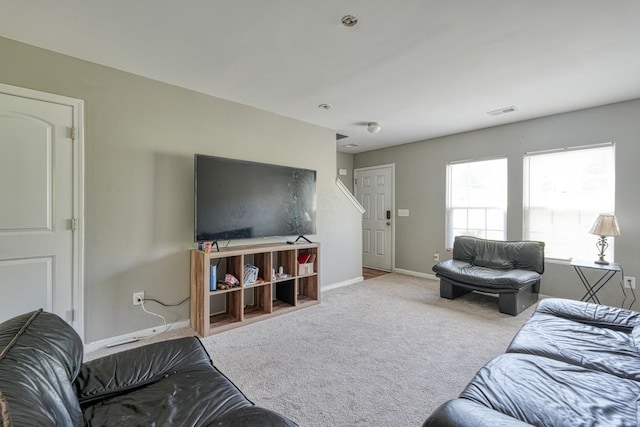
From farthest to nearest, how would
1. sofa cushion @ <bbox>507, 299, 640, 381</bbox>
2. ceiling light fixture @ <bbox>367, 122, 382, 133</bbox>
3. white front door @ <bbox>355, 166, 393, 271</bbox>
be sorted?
1. white front door @ <bbox>355, 166, 393, 271</bbox>
2. ceiling light fixture @ <bbox>367, 122, 382, 133</bbox>
3. sofa cushion @ <bbox>507, 299, 640, 381</bbox>

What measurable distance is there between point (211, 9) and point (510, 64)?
2320 millimetres

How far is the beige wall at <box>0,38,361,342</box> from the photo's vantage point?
2.36 meters

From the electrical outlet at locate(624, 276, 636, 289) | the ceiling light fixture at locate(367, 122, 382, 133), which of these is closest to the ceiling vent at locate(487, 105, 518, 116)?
the ceiling light fixture at locate(367, 122, 382, 133)

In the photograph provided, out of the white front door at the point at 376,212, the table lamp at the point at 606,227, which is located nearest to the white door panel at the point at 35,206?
the white front door at the point at 376,212

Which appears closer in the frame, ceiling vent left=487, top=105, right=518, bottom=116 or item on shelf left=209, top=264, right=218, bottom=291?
item on shelf left=209, top=264, right=218, bottom=291

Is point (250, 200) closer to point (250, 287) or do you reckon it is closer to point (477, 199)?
point (250, 287)

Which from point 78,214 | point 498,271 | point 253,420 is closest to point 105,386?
point 253,420

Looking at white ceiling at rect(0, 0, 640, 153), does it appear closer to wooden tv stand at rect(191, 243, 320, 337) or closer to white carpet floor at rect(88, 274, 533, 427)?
wooden tv stand at rect(191, 243, 320, 337)

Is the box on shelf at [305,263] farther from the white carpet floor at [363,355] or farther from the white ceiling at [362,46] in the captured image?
the white ceiling at [362,46]

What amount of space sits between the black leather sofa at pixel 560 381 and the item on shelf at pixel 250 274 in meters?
2.22

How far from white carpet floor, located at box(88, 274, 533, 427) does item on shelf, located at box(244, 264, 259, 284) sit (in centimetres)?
46

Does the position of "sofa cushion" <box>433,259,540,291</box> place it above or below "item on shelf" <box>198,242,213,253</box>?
below

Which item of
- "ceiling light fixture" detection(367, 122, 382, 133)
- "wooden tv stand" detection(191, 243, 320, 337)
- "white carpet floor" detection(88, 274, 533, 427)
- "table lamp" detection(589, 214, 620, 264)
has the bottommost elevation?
"white carpet floor" detection(88, 274, 533, 427)

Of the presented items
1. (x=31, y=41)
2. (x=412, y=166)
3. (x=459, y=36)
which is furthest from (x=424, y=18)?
Answer: (x=412, y=166)
